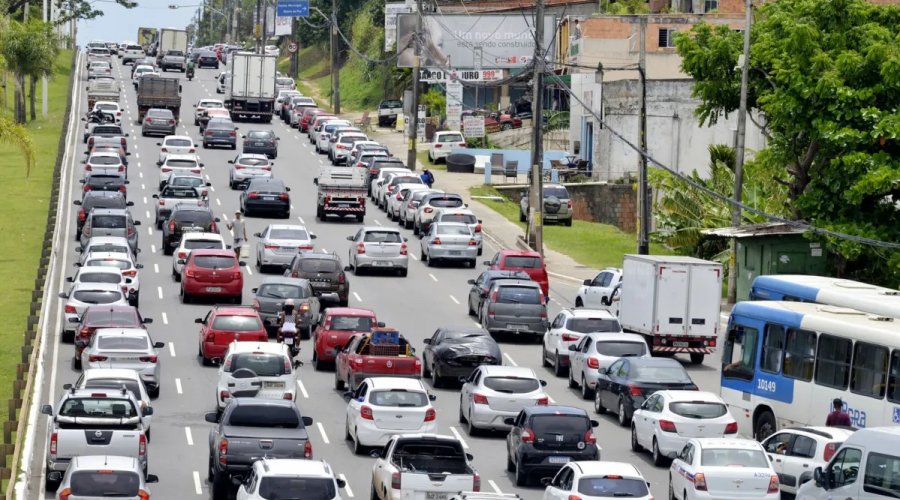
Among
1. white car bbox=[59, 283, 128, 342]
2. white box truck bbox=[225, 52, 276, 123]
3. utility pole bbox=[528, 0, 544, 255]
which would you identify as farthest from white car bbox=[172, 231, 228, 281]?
white box truck bbox=[225, 52, 276, 123]

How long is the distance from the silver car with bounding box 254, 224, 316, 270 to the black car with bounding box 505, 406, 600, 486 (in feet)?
77.9

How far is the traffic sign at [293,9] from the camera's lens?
13562 cm

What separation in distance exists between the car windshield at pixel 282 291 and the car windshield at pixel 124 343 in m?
7.71

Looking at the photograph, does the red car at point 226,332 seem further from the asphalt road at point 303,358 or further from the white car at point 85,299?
the white car at point 85,299

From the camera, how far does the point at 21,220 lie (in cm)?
6550

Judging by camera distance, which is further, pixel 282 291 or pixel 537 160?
pixel 537 160

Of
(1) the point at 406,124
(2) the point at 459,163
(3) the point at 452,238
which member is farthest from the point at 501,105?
(3) the point at 452,238

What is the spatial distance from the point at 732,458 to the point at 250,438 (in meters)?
7.35

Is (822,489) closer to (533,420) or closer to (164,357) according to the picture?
(533,420)

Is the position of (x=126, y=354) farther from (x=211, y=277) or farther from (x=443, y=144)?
(x=443, y=144)

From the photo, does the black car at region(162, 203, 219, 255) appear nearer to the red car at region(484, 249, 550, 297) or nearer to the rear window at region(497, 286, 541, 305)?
the red car at region(484, 249, 550, 297)

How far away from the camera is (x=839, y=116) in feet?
155

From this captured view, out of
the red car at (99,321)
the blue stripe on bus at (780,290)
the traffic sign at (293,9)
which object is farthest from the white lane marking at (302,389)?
the traffic sign at (293,9)

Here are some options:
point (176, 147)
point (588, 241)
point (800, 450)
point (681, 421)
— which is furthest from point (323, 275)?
point (176, 147)
